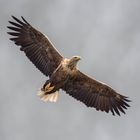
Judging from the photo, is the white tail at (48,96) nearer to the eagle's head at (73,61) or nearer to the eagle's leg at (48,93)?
the eagle's leg at (48,93)

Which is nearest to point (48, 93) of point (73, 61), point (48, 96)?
point (48, 96)

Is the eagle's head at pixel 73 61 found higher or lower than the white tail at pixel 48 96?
higher

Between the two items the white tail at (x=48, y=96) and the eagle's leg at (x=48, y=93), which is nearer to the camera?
the eagle's leg at (x=48, y=93)

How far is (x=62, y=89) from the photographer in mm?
36469

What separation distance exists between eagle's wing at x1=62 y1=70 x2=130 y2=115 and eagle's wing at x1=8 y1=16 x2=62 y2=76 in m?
1.08

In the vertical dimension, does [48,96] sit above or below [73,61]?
below

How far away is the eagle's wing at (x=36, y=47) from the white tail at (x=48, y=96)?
89cm

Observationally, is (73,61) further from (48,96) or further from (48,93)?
(48,96)

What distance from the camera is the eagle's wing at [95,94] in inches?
1444

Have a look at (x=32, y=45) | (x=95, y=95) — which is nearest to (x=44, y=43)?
(x=32, y=45)

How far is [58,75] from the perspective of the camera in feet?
117

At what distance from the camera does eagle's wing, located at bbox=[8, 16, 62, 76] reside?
119 ft

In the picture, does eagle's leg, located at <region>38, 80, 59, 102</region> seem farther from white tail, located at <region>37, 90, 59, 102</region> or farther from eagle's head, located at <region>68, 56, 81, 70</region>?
eagle's head, located at <region>68, 56, 81, 70</region>

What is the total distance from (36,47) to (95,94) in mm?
3353
